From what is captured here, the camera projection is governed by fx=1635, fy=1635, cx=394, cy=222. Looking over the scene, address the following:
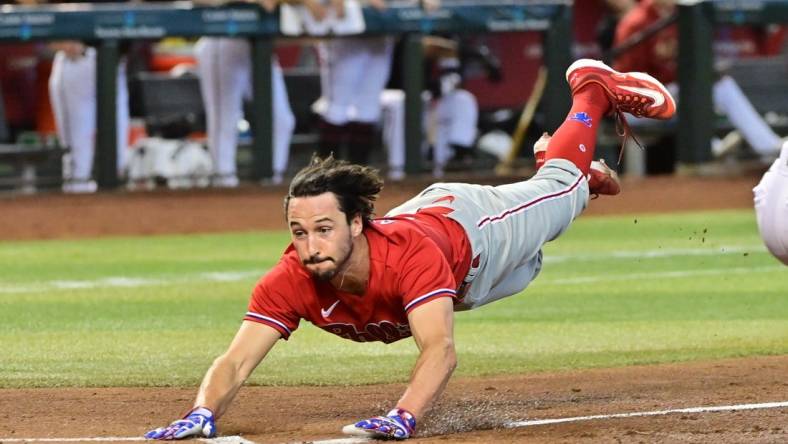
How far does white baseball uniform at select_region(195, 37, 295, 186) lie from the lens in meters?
14.0

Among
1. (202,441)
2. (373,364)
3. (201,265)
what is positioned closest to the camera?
(202,441)

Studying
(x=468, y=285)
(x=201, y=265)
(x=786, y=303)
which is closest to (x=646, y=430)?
(x=468, y=285)

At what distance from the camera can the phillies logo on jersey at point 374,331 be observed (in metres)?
5.74

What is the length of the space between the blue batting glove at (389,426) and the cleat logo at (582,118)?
7.60ft

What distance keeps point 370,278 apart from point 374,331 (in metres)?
0.34

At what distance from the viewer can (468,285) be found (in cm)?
607

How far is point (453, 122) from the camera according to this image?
15.8 m

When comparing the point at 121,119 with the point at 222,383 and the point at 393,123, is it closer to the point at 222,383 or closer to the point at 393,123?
the point at 393,123

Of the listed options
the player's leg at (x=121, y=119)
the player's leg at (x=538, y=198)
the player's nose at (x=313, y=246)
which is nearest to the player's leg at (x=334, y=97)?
the player's leg at (x=121, y=119)

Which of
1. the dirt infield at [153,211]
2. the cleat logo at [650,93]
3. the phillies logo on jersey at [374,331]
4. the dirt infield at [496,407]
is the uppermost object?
the cleat logo at [650,93]

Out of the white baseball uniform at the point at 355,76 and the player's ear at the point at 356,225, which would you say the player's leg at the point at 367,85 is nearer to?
the white baseball uniform at the point at 355,76

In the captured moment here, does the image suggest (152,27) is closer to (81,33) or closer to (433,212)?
(81,33)

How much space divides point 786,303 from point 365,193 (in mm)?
4583

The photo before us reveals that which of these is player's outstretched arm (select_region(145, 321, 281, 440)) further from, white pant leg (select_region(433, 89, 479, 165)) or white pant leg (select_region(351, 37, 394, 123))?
white pant leg (select_region(433, 89, 479, 165))
